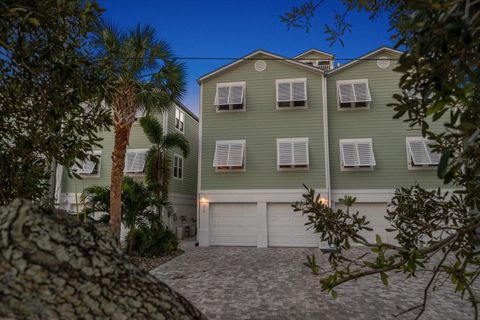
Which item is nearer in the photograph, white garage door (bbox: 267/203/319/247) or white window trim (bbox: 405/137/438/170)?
white window trim (bbox: 405/137/438/170)

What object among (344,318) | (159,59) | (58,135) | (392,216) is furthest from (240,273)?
(159,59)

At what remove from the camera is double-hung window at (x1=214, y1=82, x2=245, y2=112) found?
1434 cm

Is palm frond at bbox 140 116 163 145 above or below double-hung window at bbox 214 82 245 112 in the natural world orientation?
below

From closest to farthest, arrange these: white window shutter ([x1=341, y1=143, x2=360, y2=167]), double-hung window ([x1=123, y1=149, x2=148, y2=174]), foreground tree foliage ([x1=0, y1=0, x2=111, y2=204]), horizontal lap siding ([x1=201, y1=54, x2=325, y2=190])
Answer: foreground tree foliage ([x1=0, y1=0, x2=111, y2=204]) → white window shutter ([x1=341, y1=143, x2=360, y2=167]) → horizontal lap siding ([x1=201, y1=54, x2=325, y2=190]) → double-hung window ([x1=123, y1=149, x2=148, y2=174])

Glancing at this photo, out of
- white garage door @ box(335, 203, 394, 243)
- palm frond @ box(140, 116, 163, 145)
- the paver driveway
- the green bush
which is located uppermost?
palm frond @ box(140, 116, 163, 145)

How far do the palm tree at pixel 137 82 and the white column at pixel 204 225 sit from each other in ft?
15.9

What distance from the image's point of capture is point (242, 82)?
48.5ft

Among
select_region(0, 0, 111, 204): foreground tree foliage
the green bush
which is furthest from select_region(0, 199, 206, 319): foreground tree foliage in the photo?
the green bush

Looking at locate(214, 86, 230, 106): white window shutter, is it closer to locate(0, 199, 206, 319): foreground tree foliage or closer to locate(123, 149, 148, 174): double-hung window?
locate(123, 149, 148, 174): double-hung window

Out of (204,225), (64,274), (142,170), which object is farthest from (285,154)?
(64,274)

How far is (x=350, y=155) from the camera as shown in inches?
530

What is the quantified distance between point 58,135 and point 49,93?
471mm

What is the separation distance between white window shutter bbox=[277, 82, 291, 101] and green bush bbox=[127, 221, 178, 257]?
7943 mm

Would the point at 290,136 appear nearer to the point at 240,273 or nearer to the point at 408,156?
the point at 408,156
